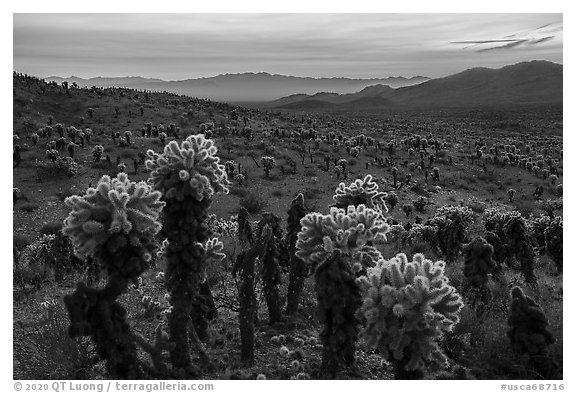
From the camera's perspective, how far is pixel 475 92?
552ft

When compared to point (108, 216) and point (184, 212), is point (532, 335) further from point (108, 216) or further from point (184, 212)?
point (108, 216)

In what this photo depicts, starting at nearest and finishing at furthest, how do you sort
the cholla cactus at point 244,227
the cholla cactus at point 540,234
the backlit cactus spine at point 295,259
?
the backlit cactus spine at point 295,259, the cholla cactus at point 540,234, the cholla cactus at point 244,227

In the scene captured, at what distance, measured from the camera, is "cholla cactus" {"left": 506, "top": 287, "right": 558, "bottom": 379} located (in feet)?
29.5

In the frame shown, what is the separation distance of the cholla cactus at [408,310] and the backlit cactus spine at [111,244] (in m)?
3.58

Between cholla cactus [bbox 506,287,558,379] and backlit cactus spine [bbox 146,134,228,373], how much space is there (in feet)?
19.3

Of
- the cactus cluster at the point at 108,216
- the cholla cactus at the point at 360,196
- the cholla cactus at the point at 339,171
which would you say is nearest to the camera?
the cactus cluster at the point at 108,216

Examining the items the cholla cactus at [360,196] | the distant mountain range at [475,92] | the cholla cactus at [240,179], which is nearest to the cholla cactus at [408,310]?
the cholla cactus at [360,196]

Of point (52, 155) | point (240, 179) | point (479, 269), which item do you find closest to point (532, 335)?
point (479, 269)

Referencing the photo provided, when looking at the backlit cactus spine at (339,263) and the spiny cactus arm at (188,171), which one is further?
the backlit cactus spine at (339,263)

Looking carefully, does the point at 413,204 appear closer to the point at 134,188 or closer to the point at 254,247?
the point at 254,247

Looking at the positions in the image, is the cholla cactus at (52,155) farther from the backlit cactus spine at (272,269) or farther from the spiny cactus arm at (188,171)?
the spiny cactus arm at (188,171)

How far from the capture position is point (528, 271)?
13.8 meters

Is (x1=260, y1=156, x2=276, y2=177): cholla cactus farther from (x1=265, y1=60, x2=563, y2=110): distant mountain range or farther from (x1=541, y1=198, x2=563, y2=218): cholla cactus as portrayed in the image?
(x1=265, y1=60, x2=563, y2=110): distant mountain range

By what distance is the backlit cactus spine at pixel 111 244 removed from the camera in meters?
7.36
